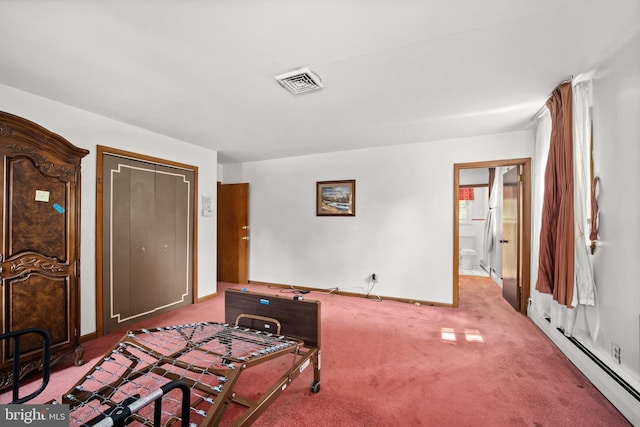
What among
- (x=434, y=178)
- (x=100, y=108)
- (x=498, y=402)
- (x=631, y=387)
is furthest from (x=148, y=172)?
(x=631, y=387)

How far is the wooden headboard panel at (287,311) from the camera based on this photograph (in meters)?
2.10

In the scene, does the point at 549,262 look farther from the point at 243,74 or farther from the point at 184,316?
the point at 184,316

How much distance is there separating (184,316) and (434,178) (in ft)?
13.1

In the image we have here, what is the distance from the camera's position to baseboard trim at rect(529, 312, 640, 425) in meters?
1.74

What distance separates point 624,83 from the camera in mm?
1848

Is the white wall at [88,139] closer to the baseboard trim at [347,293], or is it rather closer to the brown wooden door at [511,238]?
the baseboard trim at [347,293]

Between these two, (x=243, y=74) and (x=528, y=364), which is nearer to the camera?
(x=243, y=74)

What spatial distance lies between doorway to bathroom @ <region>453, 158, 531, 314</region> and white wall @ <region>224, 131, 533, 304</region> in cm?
11

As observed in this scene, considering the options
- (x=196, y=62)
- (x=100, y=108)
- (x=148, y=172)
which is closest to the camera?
(x=196, y=62)

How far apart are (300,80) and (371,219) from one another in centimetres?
273

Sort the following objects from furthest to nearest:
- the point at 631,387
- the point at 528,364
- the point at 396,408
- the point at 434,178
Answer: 1. the point at 434,178
2. the point at 528,364
3. the point at 396,408
4. the point at 631,387
